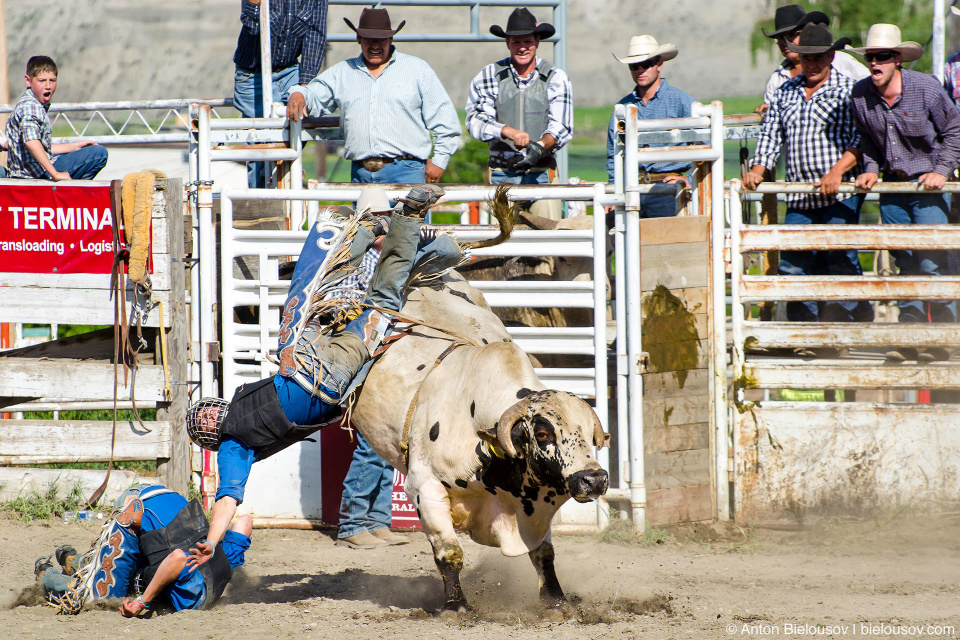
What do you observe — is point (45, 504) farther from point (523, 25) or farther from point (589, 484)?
point (523, 25)

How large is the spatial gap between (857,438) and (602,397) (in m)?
1.65

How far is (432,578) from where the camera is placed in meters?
5.75

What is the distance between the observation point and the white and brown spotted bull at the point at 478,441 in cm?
418

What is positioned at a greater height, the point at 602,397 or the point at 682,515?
the point at 602,397

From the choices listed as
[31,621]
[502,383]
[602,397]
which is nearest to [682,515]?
→ [602,397]

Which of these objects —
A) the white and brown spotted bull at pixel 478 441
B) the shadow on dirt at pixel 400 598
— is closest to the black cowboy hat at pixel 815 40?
the white and brown spotted bull at pixel 478 441

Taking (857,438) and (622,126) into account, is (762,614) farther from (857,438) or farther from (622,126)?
(622,126)

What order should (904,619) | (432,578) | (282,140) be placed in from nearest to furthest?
(904,619) < (432,578) < (282,140)

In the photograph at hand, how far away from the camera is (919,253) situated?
6.72 metres

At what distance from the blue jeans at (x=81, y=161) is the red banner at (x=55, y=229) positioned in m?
0.86

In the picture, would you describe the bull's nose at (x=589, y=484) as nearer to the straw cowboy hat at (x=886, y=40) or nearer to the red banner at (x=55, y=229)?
the straw cowboy hat at (x=886, y=40)

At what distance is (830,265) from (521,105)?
8.58 feet

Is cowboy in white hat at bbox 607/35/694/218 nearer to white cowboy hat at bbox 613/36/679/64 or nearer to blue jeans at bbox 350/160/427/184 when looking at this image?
white cowboy hat at bbox 613/36/679/64

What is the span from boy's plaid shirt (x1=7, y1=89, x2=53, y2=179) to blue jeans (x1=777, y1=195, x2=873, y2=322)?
5.55 m
